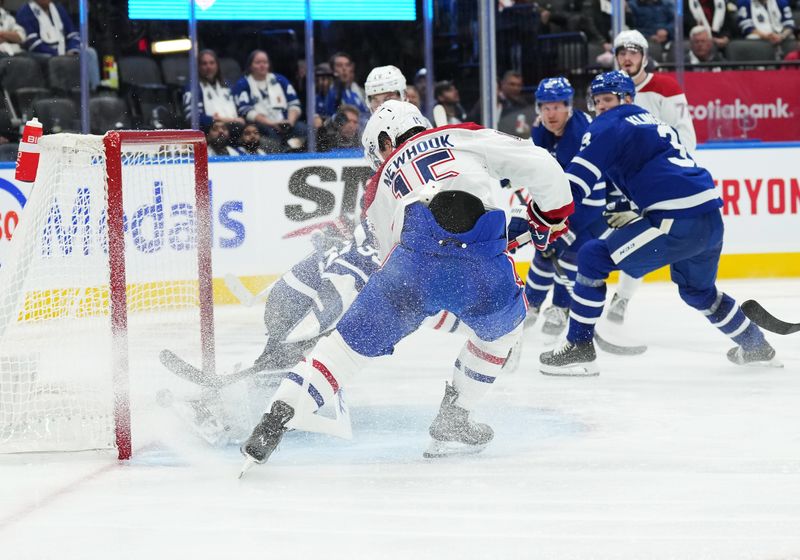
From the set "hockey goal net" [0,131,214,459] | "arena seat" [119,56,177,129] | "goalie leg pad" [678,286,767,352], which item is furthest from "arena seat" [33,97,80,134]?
"goalie leg pad" [678,286,767,352]

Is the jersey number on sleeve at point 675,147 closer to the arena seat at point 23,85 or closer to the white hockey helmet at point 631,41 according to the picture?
the white hockey helmet at point 631,41

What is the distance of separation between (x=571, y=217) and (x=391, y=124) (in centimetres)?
199

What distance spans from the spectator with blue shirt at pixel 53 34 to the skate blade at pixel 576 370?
10.8ft

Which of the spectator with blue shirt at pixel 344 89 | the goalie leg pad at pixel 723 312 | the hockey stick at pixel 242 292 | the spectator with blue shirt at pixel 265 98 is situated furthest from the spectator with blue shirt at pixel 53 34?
the goalie leg pad at pixel 723 312

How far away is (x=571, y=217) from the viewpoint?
15.7 feet

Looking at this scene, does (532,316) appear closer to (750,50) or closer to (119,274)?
(119,274)

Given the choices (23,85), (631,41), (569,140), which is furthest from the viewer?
(23,85)

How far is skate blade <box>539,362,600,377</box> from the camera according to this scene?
409cm

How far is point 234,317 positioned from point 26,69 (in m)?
1.93

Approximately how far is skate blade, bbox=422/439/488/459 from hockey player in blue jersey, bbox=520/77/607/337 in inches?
72.3

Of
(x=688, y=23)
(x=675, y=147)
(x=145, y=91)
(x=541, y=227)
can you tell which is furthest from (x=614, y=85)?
(x=145, y=91)

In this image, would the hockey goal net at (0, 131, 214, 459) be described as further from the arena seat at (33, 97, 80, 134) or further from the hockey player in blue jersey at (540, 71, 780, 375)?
the arena seat at (33, 97, 80, 134)

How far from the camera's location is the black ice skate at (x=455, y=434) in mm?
3041

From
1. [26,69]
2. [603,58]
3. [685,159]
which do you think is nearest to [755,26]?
[603,58]
